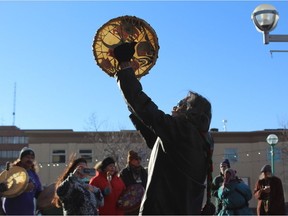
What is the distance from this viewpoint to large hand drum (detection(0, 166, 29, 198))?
8086mm

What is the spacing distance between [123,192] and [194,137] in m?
6.27

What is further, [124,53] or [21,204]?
[21,204]

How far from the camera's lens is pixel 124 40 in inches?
160

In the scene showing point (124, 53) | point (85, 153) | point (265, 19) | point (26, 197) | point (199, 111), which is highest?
point (85, 153)

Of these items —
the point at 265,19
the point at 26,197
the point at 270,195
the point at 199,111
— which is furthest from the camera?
the point at 270,195

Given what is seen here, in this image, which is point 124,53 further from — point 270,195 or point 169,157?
point 270,195

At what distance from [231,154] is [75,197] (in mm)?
45952

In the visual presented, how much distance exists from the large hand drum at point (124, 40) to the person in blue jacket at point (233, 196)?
662cm

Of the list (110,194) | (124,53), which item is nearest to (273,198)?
(110,194)

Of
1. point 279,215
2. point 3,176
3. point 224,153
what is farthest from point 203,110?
point 224,153

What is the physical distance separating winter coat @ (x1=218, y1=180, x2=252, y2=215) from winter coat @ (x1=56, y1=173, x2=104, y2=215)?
3.49m

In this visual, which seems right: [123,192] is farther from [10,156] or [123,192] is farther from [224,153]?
[10,156]

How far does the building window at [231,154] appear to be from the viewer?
5181 centimetres

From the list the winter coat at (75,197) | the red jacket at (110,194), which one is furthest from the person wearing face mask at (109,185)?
the winter coat at (75,197)
